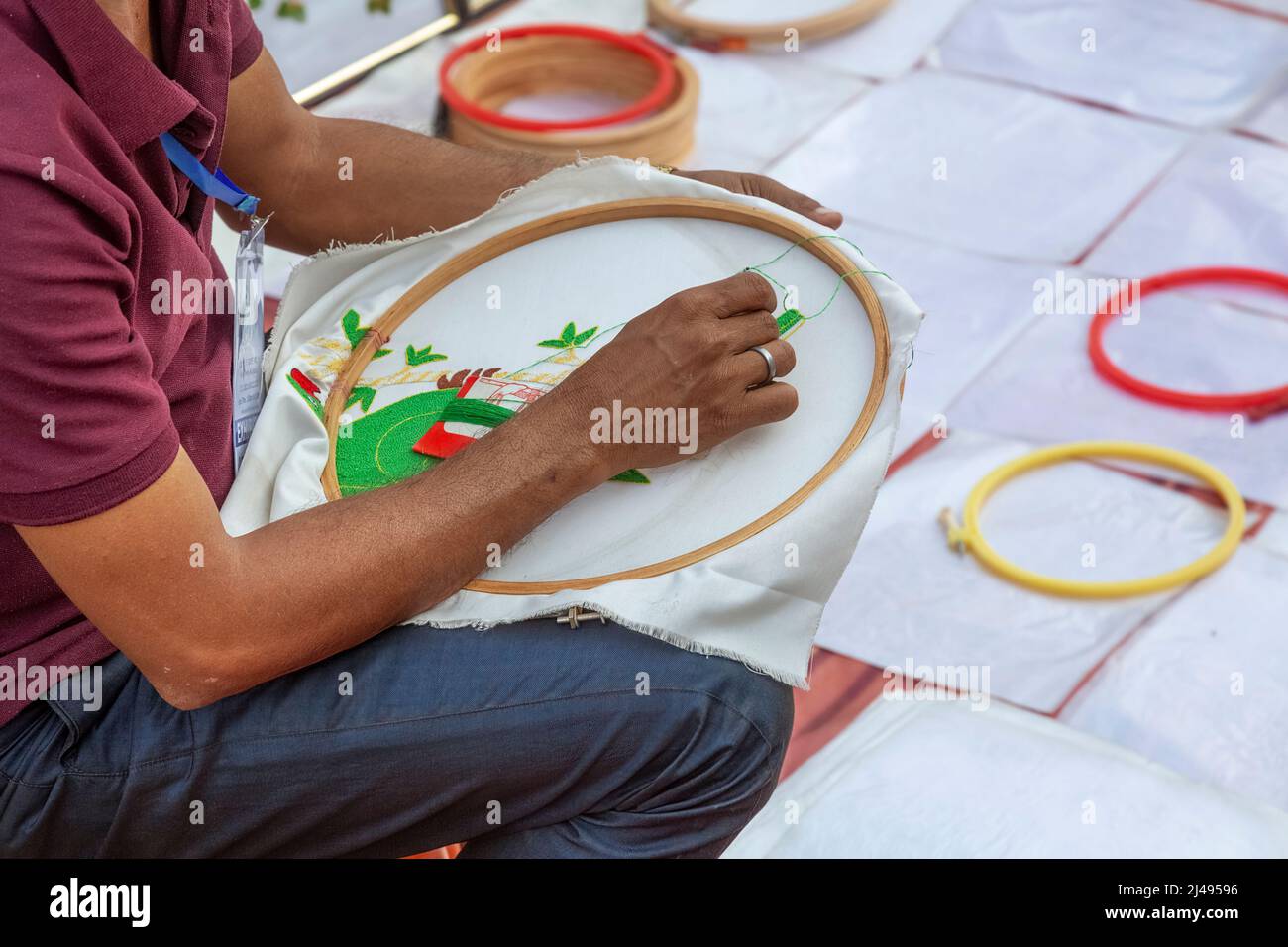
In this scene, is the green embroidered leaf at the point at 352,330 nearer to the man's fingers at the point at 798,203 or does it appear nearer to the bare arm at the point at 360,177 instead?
the bare arm at the point at 360,177

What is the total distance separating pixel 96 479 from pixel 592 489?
16.6 inches

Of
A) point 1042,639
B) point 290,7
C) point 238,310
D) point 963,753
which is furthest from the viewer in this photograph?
point 290,7

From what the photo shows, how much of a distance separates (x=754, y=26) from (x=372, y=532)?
2431mm

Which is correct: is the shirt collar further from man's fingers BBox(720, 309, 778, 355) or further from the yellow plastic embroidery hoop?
the yellow plastic embroidery hoop

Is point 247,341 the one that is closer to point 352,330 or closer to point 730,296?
point 352,330

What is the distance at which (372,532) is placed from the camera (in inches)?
42.7

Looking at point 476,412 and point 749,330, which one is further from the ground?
point 749,330

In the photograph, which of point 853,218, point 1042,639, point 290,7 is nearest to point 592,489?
point 1042,639

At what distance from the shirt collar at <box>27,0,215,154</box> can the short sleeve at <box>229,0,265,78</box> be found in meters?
0.32

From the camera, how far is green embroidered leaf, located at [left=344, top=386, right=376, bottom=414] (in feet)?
4.33

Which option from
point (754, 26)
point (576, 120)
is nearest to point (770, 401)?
point (576, 120)

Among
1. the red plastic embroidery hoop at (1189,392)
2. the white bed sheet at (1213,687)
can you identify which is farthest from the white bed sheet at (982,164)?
the white bed sheet at (1213,687)
